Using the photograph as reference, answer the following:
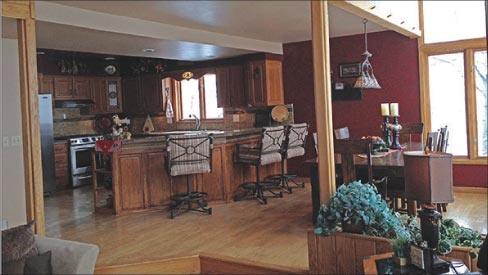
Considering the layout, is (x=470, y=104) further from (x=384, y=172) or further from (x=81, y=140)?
(x=81, y=140)

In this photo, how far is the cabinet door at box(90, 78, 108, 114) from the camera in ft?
26.9

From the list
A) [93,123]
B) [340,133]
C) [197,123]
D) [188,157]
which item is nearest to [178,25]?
[188,157]

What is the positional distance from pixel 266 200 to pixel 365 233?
8.80 feet

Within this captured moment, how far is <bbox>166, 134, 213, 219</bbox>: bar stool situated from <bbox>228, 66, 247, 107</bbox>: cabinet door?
242cm

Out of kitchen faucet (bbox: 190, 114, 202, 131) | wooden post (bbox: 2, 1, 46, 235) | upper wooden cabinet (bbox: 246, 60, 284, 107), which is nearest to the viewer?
wooden post (bbox: 2, 1, 46, 235)

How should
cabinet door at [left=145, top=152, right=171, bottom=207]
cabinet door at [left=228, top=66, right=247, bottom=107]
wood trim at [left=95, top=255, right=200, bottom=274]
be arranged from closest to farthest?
wood trim at [left=95, top=255, right=200, bottom=274] < cabinet door at [left=145, top=152, right=171, bottom=207] < cabinet door at [left=228, top=66, right=247, bottom=107]

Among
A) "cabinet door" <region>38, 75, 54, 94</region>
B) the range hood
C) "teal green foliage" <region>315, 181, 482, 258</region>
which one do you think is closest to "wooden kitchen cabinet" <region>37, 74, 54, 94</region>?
"cabinet door" <region>38, 75, 54, 94</region>

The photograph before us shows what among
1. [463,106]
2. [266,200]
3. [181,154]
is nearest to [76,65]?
[181,154]

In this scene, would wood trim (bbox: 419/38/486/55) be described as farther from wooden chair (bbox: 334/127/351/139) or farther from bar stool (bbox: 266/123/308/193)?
bar stool (bbox: 266/123/308/193)

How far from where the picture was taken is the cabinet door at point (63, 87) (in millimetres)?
7555

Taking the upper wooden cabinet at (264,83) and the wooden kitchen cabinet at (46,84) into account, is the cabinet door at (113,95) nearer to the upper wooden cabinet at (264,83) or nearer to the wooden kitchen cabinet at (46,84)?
the wooden kitchen cabinet at (46,84)

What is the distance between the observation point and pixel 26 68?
12.0ft

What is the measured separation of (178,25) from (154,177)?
1.81m

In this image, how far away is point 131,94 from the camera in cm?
866
